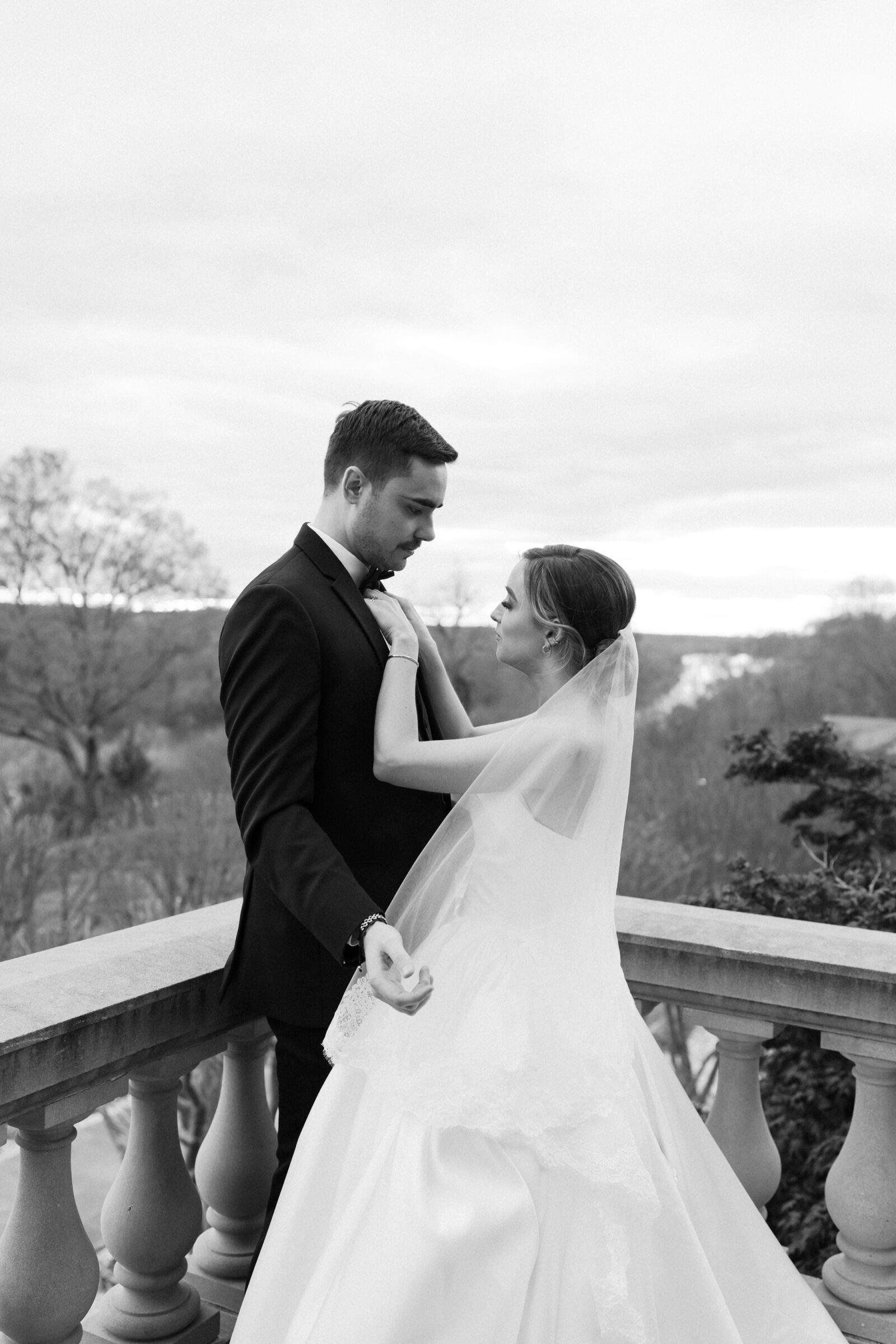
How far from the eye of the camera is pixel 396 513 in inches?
100

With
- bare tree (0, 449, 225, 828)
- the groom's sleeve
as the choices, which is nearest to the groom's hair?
the groom's sleeve

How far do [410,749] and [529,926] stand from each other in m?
0.45

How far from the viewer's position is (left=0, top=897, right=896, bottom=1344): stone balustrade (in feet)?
7.01

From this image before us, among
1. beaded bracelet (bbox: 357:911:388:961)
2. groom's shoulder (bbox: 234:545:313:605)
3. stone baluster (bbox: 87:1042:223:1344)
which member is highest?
groom's shoulder (bbox: 234:545:313:605)

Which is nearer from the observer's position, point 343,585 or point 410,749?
point 410,749

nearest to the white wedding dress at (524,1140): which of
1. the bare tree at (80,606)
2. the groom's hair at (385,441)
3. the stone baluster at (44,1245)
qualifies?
the stone baluster at (44,1245)

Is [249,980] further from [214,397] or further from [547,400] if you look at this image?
[214,397]

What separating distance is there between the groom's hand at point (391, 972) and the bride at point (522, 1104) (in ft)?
0.03

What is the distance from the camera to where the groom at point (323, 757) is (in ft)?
7.16

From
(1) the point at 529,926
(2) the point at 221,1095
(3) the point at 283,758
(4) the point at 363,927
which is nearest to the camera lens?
(4) the point at 363,927

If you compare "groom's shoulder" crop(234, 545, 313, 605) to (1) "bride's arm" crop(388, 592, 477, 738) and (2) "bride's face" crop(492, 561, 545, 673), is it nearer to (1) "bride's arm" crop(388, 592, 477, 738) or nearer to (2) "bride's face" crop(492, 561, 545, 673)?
(1) "bride's arm" crop(388, 592, 477, 738)

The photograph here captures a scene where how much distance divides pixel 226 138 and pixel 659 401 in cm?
2454

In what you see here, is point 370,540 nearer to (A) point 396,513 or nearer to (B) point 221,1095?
(A) point 396,513

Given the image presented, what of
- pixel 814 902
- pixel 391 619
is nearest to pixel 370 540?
pixel 391 619
